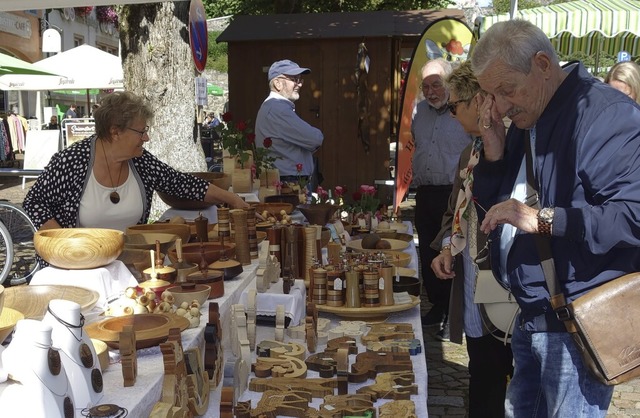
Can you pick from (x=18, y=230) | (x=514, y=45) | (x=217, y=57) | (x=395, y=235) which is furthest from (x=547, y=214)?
(x=217, y=57)

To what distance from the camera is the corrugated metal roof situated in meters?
9.12

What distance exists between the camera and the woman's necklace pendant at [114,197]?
3.22 metres

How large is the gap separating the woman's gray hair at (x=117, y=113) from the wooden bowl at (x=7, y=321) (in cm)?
150

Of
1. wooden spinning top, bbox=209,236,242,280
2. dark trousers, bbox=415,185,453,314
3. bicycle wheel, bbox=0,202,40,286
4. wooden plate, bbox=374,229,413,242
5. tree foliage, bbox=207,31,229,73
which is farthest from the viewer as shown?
tree foliage, bbox=207,31,229,73

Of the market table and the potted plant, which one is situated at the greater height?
the potted plant

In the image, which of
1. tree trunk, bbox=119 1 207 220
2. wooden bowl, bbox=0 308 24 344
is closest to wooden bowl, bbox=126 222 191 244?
wooden bowl, bbox=0 308 24 344

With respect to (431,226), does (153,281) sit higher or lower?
higher

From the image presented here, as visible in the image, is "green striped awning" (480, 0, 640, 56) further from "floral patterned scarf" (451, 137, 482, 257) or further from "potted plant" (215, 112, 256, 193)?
"floral patterned scarf" (451, 137, 482, 257)

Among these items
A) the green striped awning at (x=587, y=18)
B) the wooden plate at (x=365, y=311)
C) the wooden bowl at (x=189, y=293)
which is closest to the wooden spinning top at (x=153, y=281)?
the wooden bowl at (x=189, y=293)

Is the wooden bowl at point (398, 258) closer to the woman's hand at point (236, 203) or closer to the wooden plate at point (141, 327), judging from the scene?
the woman's hand at point (236, 203)

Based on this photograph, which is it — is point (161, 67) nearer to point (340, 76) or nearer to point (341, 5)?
point (340, 76)

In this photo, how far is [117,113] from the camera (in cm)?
314

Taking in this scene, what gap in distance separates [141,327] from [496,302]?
119 cm

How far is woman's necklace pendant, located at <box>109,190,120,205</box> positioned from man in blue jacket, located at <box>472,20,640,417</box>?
1.82 metres
